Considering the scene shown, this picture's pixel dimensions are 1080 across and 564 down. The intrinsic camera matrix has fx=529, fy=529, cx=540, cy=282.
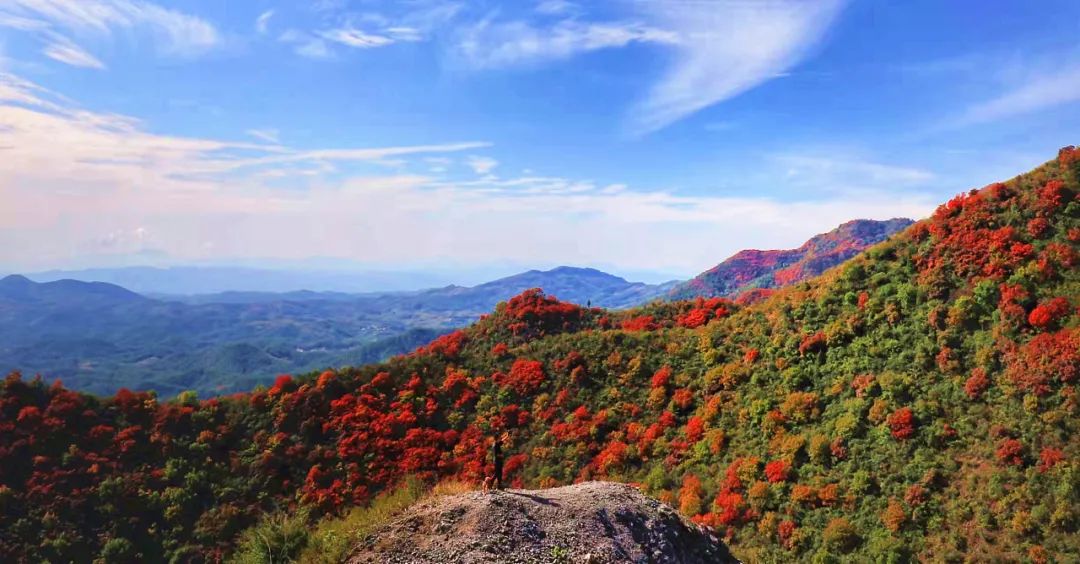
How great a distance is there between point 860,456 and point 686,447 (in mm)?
9637

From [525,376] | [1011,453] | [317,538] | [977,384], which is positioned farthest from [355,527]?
[525,376]

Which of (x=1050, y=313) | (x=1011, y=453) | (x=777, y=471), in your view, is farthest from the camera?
(x=777, y=471)

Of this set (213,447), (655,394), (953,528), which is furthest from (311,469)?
(953,528)

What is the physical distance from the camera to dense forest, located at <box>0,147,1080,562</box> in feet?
76.3

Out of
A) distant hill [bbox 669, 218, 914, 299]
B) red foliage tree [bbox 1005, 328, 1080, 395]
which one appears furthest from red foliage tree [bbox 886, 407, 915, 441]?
distant hill [bbox 669, 218, 914, 299]

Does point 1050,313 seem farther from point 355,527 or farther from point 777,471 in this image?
point 355,527

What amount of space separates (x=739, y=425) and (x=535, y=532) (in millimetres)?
22901

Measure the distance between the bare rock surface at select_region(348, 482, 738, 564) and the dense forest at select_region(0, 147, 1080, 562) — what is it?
1089 cm

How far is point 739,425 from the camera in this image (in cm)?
3253

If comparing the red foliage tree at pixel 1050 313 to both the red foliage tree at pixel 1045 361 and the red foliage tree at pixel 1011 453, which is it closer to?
the red foliage tree at pixel 1045 361

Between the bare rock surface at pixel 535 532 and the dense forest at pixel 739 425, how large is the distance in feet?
35.7

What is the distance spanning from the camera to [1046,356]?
2480 cm

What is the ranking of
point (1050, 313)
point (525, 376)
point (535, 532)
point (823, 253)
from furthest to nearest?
point (823, 253), point (525, 376), point (1050, 313), point (535, 532)

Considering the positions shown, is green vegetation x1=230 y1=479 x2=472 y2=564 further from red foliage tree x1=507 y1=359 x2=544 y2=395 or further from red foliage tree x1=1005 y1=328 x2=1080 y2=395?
red foliage tree x1=507 y1=359 x2=544 y2=395
